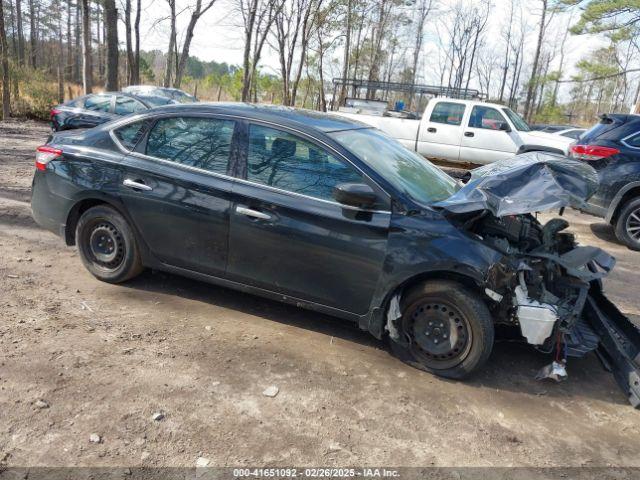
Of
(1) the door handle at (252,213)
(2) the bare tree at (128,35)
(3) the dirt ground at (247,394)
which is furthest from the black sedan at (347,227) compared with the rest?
(2) the bare tree at (128,35)

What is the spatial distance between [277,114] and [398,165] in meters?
A: 1.06

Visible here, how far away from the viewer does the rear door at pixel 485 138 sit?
12156mm

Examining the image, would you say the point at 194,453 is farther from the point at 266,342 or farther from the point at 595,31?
the point at 595,31

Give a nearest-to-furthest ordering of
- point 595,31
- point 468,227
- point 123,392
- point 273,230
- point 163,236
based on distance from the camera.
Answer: point 123,392, point 468,227, point 273,230, point 163,236, point 595,31

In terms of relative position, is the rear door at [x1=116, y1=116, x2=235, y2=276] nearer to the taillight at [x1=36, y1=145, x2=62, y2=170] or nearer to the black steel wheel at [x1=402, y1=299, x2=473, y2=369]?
the taillight at [x1=36, y1=145, x2=62, y2=170]

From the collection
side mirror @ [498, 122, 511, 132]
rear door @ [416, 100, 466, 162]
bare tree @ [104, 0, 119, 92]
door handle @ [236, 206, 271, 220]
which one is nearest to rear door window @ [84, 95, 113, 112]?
bare tree @ [104, 0, 119, 92]

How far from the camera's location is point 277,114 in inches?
161

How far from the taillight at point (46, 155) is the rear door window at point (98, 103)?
8750mm

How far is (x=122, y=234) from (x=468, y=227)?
9.35 feet

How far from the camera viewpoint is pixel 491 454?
280cm

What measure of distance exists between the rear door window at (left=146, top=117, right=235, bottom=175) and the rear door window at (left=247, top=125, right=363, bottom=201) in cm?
25

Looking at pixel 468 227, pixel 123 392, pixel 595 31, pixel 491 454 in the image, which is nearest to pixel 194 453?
pixel 123 392

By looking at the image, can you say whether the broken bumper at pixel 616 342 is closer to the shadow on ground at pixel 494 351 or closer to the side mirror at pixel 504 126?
the shadow on ground at pixel 494 351

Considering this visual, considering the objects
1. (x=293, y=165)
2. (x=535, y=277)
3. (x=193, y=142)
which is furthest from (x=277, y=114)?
(x=535, y=277)
